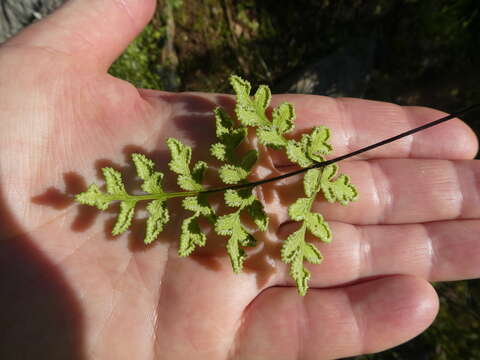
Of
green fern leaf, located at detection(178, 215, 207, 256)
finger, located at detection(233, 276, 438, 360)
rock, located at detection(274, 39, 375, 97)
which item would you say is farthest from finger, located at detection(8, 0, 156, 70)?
finger, located at detection(233, 276, 438, 360)

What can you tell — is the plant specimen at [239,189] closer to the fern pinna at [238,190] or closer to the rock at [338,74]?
the fern pinna at [238,190]

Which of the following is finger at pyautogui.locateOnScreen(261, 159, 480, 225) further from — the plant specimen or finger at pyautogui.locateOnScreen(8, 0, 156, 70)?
finger at pyautogui.locateOnScreen(8, 0, 156, 70)

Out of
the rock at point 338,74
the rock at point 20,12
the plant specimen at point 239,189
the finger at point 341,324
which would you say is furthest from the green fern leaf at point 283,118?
the rock at point 20,12

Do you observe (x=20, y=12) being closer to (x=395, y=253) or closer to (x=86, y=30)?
(x=86, y=30)

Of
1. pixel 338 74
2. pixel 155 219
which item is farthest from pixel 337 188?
pixel 338 74

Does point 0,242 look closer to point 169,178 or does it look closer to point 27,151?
point 27,151

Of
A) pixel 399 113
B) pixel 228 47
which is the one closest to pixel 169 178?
pixel 399 113
